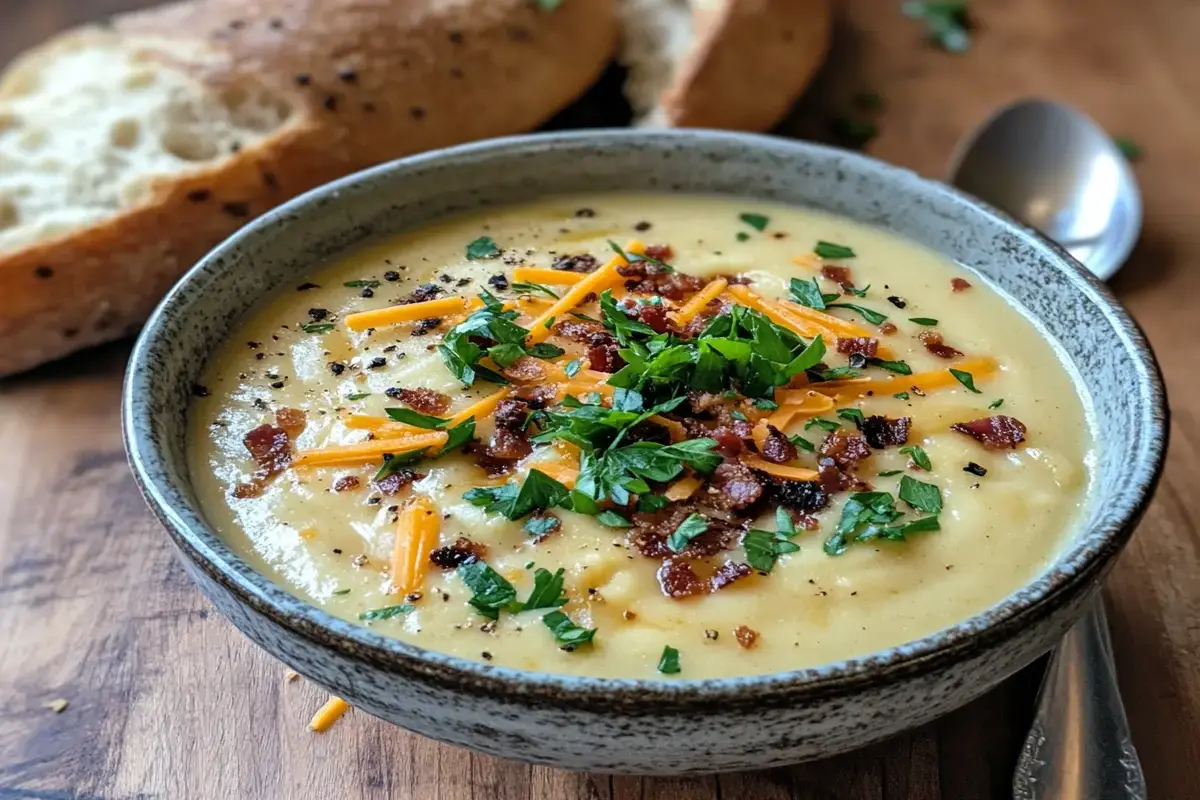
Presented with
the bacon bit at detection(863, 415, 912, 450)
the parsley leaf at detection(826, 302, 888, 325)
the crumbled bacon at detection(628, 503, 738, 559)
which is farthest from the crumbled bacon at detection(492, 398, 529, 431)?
the parsley leaf at detection(826, 302, 888, 325)

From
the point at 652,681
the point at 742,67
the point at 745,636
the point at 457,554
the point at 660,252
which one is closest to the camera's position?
the point at 652,681

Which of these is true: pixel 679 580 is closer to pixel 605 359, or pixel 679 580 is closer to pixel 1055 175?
pixel 605 359

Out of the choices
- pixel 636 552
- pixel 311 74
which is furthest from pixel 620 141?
pixel 636 552

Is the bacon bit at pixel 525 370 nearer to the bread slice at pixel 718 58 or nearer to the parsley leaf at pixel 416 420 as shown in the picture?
the parsley leaf at pixel 416 420

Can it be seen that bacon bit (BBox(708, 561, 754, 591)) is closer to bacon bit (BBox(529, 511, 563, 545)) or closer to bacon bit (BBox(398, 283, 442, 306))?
bacon bit (BBox(529, 511, 563, 545))

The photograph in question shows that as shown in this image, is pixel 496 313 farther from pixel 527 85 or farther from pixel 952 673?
pixel 527 85

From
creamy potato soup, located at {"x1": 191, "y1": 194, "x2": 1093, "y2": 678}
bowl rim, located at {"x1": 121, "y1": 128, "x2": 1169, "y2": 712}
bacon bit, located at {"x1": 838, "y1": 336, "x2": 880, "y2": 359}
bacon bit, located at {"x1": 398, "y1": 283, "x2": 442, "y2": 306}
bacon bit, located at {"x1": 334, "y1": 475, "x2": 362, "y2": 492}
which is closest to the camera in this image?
bowl rim, located at {"x1": 121, "y1": 128, "x2": 1169, "y2": 712}

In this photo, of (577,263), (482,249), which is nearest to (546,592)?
(577,263)
